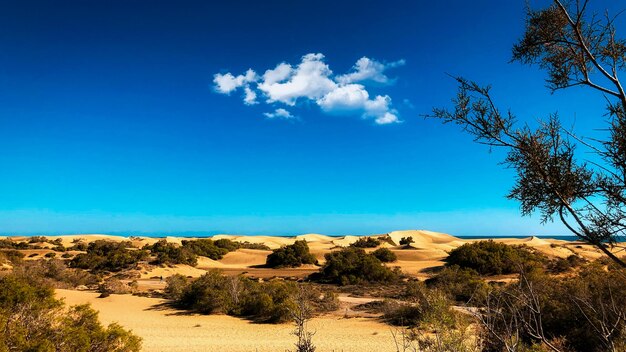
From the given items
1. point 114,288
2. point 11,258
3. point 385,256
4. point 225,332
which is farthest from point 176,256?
point 225,332

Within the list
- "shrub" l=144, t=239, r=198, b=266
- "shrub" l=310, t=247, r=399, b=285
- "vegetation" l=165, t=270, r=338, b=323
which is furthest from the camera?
"shrub" l=144, t=239, r=198, b=266

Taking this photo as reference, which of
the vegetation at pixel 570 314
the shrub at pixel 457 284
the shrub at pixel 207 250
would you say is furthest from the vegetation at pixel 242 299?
the shrub at pixel 207 250

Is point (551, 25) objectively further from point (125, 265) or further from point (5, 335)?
point (125, 265)

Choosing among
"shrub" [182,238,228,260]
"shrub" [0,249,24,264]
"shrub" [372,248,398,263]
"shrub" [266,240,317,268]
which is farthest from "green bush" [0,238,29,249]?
"shrub" [372,248,398,263]

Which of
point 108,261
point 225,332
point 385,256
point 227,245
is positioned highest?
point 227,245

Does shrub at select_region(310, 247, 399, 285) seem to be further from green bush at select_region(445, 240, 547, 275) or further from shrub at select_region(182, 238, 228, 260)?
shrub at select_region(182, 238, 228, 260)

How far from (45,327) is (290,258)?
1196 inches

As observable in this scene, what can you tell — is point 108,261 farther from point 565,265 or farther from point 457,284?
point 565,265

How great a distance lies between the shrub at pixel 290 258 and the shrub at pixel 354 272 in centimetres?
813

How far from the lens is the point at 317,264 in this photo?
127 ft

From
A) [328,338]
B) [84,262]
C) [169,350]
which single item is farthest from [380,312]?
[84,262]

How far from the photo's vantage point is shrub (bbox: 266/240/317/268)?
37.1m

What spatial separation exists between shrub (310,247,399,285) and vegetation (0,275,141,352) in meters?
19.2

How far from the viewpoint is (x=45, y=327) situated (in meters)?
7.48
